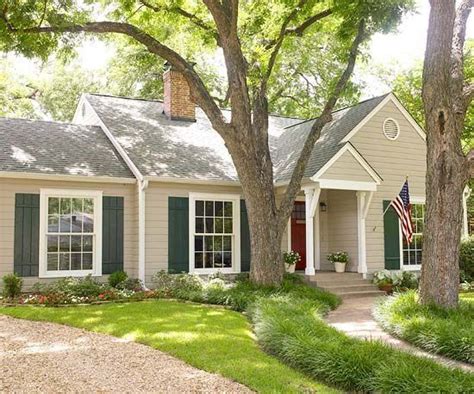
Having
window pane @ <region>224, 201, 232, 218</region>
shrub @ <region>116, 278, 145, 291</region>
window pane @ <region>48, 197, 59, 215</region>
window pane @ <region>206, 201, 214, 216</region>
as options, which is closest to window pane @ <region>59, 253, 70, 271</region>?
window pane @ <region>48, 197, 59, 215</region>

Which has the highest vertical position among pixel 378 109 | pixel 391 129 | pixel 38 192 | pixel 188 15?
pixel 188 15

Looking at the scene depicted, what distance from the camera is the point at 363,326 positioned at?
901 centimetres

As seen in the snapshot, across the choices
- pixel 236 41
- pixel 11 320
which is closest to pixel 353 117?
pixel 236 41

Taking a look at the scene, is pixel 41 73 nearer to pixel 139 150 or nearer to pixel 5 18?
pixel 139 150

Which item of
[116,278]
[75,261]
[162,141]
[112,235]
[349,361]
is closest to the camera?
[349,361]

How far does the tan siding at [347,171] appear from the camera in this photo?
13.7m

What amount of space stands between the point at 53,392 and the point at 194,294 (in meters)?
6.04

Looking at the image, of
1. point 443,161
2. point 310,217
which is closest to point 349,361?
point 443,161

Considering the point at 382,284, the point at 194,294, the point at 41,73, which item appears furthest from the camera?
the point at 41,73

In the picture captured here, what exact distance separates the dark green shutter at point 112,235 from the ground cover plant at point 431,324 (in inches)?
263

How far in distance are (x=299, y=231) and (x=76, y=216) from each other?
6.38 metres

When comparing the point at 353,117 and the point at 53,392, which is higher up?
the point at 353,117

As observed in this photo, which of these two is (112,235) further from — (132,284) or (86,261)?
(132,284)

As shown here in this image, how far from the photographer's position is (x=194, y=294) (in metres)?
11.3
